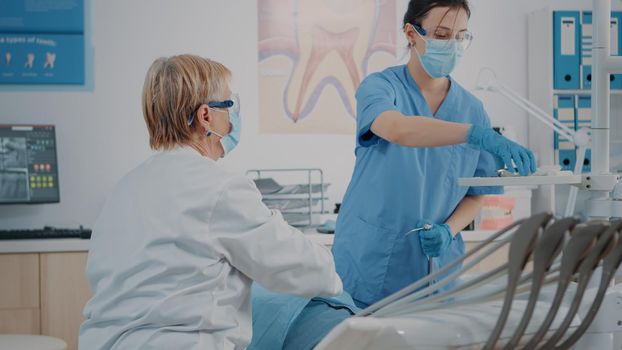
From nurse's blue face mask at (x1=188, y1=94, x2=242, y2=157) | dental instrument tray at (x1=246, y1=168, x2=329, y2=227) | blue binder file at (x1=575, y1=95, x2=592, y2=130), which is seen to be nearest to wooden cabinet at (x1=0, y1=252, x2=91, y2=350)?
dental instrument tray at (x1=246, y1=168, x2=329, y2=227)

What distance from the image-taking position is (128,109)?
11.6 feet

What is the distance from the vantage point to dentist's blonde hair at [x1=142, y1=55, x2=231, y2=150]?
1474mm

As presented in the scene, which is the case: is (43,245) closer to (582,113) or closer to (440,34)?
(440,34)

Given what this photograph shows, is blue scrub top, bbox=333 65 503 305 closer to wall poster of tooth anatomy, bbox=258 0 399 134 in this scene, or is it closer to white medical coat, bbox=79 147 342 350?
white medical coat, bbox=79 147 342 350

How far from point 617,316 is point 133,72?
282 centimetres

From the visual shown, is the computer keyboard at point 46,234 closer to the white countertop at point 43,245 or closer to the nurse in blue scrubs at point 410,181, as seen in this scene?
the white countertop at point 43,245

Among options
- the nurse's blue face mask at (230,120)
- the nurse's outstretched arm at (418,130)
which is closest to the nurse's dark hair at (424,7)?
the nurse's outstretched arm at (418,130)

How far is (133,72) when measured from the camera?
3539 mm

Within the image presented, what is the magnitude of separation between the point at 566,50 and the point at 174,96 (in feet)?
8.94

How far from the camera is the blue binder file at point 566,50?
374 centimetres

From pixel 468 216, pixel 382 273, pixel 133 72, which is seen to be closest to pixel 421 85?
pixel 468 216

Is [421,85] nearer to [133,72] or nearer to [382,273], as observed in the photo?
[382,273]

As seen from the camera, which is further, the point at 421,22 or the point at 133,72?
the point at 133,72

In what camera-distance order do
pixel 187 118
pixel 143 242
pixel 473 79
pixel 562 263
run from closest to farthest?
pixel 562 263 → pixel 143 242 → pixel 187 118 → pixel 473 79
